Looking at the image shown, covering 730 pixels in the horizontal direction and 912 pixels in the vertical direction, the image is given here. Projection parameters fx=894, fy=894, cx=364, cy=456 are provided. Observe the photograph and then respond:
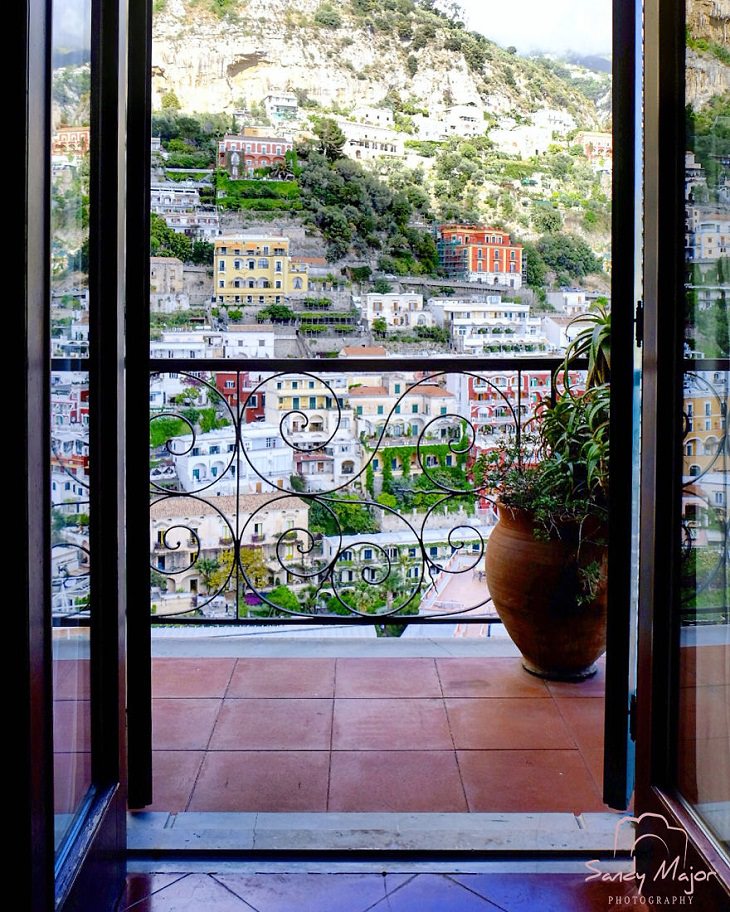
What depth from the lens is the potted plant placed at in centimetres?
261

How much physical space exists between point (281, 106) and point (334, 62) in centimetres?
31

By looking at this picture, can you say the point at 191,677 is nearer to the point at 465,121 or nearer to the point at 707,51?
the point at 707,51

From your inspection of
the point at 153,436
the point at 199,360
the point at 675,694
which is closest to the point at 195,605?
the point at 153,436

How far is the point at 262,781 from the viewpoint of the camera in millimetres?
2100

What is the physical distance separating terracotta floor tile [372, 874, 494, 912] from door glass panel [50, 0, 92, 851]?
59 cm

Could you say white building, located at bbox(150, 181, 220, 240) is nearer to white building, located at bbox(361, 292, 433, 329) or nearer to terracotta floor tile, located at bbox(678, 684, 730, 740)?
white building, located at bbox(361, 292, 433, 329)

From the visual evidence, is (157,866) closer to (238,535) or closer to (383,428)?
(238,535)

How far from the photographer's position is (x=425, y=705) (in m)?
2.56

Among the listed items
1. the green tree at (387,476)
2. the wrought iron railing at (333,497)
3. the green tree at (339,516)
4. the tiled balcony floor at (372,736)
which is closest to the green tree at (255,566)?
the wrought iron railing at (333,497)

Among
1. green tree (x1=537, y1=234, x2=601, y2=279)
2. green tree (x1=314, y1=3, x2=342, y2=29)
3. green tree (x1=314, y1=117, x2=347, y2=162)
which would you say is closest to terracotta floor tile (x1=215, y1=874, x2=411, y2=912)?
green tree (x1=537, y1=234, x2=601, y2=279)

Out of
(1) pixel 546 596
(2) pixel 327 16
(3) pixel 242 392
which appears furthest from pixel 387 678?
(2) pixel 327 16

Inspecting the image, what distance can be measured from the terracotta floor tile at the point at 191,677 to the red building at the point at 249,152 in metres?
1.96

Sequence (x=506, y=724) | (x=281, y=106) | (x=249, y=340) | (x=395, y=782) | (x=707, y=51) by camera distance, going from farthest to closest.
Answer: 1. (x=281, y=106)
2. (x=249, y=340)
3. (x=506, y=724)
4. (x=395, y=782)
5. (x=707, y=51)

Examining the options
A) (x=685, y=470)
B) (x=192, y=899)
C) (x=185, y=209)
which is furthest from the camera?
(x=185, y=209)
